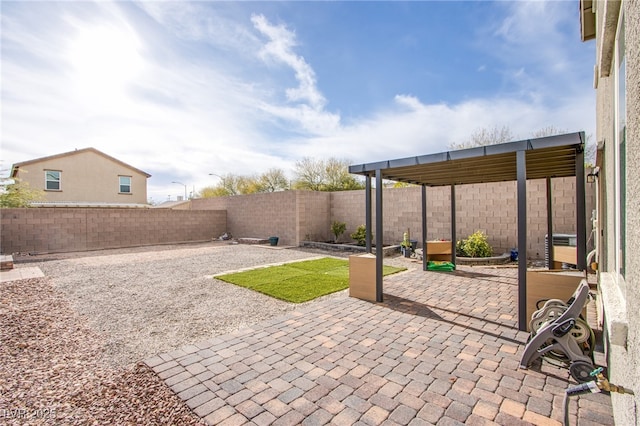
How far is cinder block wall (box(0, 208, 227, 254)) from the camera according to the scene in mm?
11805

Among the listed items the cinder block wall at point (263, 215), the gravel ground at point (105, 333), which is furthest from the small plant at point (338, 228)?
the gravel ground at point (105, 333)

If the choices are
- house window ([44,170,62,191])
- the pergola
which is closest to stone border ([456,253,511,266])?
the pergola

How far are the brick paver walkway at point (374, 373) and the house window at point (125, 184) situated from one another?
24.0m

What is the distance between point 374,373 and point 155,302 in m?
4.32

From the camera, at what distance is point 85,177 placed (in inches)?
845

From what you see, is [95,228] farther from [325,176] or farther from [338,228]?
[325,176]

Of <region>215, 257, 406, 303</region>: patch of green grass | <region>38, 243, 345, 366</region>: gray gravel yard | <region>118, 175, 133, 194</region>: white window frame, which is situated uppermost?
<region>118, 175, 133, 194</region>: white window frame

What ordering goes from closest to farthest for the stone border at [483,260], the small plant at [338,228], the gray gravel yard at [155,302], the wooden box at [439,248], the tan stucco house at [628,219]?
the tan stucco house at [628,219], the gray gravel yard at [155,302], the wooden box at [439,248], the stone border at [483,260], the small plant at [338,228]

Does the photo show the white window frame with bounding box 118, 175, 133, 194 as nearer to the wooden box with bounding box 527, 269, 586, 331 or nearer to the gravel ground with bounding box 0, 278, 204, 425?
the gravel ground with bounding box 0, 278, 204, 425

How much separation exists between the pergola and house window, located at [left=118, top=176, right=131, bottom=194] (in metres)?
23.4

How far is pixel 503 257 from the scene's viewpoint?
335 inches

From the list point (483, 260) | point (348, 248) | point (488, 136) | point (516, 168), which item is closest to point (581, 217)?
point (516, 168)

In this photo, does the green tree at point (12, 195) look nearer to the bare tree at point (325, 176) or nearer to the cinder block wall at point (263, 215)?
the cinder block wall at point (263, 215)

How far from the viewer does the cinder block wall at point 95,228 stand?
1180 cm
